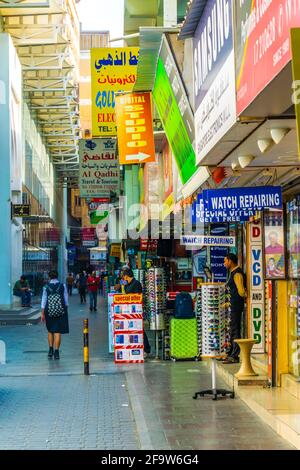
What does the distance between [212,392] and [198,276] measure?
26.1 ft

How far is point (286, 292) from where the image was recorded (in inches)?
421

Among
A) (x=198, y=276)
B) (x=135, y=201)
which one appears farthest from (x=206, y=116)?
(x=135, y=201)

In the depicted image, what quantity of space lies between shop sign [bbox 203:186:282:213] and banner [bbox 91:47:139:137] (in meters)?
10.6

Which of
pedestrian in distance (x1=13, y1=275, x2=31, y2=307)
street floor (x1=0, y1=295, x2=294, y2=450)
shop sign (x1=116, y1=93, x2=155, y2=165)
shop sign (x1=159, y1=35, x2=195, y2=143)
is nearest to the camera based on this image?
street floor (x1=0, y1=295, x2=294, y2=450)

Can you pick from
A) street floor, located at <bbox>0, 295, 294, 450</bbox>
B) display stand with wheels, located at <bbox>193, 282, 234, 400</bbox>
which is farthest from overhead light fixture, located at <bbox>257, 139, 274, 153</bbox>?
display stand with wheels, located at <bbox>193, 282, 234, 400</bbox>

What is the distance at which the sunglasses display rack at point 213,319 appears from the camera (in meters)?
12.4

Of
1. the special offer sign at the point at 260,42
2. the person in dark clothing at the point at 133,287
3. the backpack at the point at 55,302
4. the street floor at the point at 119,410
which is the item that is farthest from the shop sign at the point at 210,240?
the special offer sign at the point at 260,42

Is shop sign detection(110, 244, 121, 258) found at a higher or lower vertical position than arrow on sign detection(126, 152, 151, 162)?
lower

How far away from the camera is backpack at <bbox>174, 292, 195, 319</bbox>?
47.2 feet

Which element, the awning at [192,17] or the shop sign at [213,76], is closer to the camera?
the shop sign at [213,76]

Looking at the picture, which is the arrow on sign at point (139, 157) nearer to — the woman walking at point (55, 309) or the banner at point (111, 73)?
the banner at point (111, 73)

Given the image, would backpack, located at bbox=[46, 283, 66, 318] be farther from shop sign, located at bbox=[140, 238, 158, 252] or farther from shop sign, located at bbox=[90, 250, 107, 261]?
shop sign, located at bbox=[90, 250, 107, 261]

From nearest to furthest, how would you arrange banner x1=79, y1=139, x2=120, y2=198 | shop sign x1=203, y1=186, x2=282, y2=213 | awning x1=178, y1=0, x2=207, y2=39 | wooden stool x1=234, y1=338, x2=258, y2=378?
1. awning x1=178, y1=0, x2=207, y2=39
2. shop sign x1=203, y1=186, x2=282, y2=213
3. wooden stool x1=234, y1=338, x2=258, y2=378
4. banner x1=79, y1=139, x2=120, y2=198

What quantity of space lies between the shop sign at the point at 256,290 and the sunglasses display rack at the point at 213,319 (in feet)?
1.67
